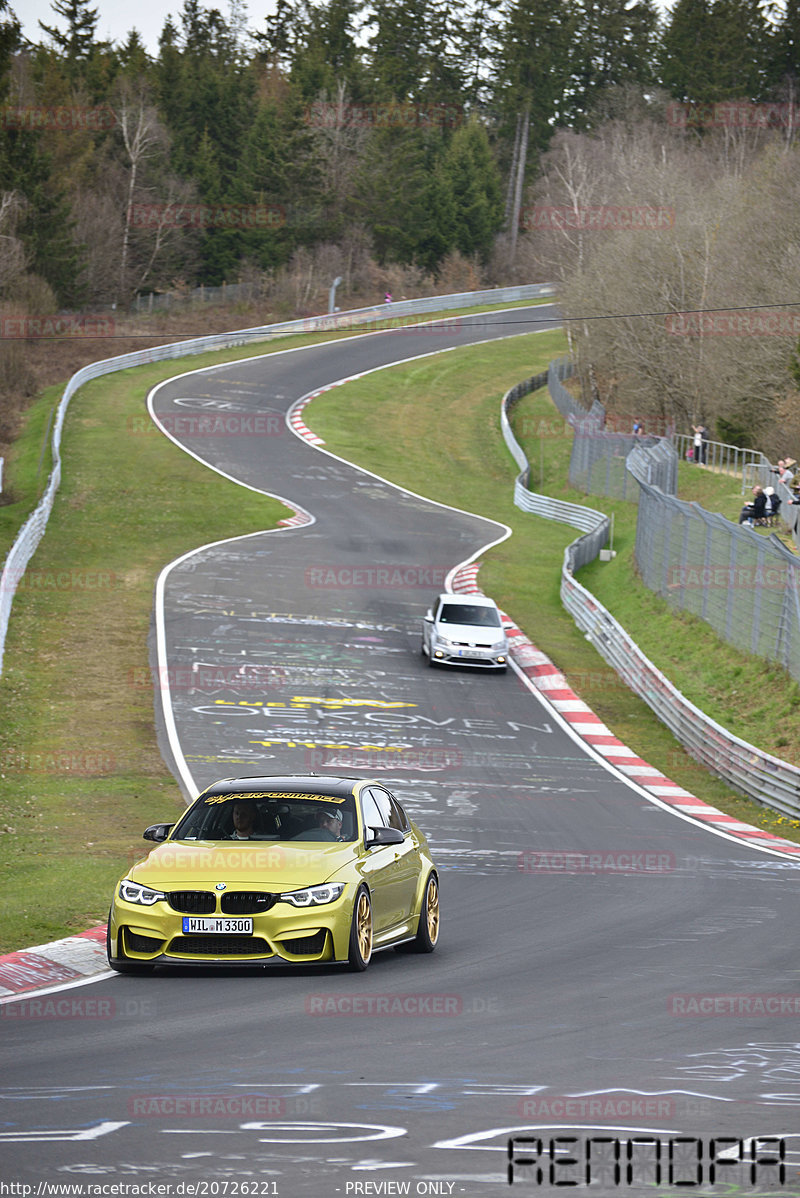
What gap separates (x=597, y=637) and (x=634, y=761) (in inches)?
395

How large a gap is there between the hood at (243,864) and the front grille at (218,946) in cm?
36

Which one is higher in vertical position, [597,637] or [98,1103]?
[98,1103]

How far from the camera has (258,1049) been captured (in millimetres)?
8234

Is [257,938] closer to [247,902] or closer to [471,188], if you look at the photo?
[247,902]

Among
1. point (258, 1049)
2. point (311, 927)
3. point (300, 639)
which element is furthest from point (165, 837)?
point (300, 639)

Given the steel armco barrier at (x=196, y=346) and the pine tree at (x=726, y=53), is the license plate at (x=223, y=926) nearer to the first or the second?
the steel armco barrier at (x=196, y=346)

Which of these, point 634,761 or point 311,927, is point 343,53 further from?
point 311,927

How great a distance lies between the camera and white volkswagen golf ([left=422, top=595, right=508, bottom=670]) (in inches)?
1277

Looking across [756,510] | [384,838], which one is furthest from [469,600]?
[384,838]

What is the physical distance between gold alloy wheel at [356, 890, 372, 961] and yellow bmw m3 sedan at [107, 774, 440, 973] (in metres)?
0.01

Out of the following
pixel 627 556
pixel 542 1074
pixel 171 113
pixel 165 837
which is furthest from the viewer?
pixel 171 113

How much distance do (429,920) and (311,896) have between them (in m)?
1.85

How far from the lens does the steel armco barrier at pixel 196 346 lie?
35497mm

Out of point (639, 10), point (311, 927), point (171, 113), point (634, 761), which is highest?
point (639, 10)
